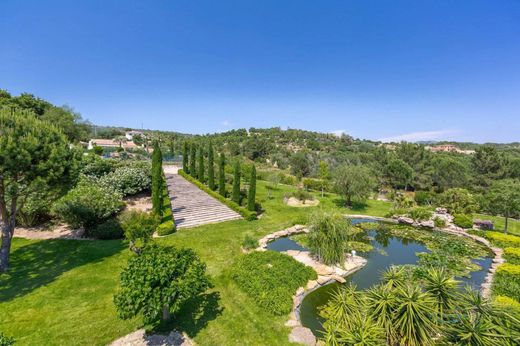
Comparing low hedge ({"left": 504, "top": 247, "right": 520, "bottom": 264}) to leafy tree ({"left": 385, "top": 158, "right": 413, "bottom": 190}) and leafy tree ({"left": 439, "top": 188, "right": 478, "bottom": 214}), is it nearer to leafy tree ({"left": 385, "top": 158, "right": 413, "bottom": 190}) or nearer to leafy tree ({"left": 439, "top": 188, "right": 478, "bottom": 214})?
leafy tree ({"left": 439, "top": 188, "right": 478, "bottom": 214})

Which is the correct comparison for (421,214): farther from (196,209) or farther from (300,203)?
(196,209)

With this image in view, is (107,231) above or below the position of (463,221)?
below

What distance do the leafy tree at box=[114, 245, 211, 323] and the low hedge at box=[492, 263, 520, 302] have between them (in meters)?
11.3

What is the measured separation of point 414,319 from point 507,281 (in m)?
8.30

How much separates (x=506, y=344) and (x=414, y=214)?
52.2 ft

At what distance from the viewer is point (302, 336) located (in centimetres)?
672

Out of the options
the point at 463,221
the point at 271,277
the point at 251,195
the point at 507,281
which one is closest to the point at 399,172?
the point at 463,221

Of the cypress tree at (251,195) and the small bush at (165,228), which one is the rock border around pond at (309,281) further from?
the small bush at (165,228)

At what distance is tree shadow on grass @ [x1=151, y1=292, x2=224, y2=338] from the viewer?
22.4ft

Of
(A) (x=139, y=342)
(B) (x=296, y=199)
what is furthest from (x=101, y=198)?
(B) (x=296, y=199)

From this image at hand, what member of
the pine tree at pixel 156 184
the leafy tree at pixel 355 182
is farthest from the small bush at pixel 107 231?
the leafy tree at pixel 355 182

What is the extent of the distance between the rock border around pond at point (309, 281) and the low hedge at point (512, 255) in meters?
7.48

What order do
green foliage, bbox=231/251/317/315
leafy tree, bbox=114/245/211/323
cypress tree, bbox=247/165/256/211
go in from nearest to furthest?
leafy tree, bbox=114/245/211/323, green foliage, bbox=231/251/317/315, cypress tree, bbox=247/165/256/211

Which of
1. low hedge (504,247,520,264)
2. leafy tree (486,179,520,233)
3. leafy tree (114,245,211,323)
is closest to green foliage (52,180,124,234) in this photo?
leafy tree (114,245,211,323)
